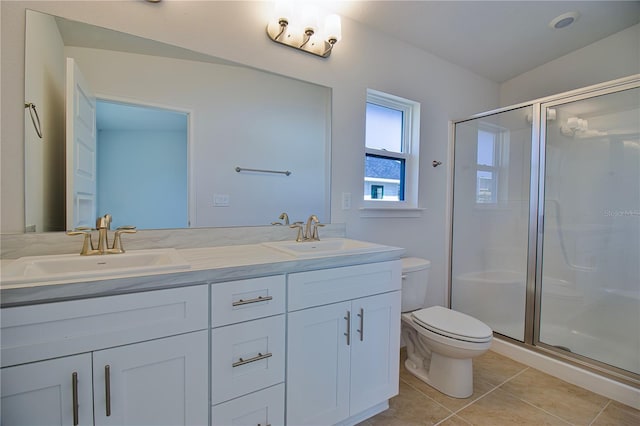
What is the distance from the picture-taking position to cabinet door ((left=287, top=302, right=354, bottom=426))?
1.17 metres

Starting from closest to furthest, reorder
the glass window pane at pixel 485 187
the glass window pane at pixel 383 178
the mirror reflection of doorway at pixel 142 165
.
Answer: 1. the mirror reflection of doorway at pixel 142 165
2. the glass window pane at pixel 383 178
3. the glass window pane at pixel 485 187

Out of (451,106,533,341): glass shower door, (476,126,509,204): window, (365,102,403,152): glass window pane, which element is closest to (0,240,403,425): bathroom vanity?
(365,102,403,152): glass window pane

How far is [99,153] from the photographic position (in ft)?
4.07

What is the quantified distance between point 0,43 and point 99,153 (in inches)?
18.6

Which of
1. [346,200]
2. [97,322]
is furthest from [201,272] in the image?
[346,200]

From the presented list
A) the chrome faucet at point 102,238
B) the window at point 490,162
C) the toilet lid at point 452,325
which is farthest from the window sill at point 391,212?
the chrome faucet at point 102,238

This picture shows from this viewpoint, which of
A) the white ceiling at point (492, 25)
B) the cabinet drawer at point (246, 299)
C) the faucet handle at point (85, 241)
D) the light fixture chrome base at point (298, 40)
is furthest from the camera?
the white ceiling at point (492, 25)

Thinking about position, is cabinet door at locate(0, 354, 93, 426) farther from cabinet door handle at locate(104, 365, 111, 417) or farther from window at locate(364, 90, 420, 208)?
window at locate(364, 90, 420, 208)

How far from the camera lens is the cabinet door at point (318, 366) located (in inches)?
46.1

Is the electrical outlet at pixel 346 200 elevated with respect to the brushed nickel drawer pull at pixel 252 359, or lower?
elevated

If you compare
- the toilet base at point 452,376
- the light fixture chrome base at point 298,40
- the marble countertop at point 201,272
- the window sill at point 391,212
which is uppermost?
the light fixture chrome base at point 298,40

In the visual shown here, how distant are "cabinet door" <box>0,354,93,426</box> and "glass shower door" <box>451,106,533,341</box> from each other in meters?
2.46

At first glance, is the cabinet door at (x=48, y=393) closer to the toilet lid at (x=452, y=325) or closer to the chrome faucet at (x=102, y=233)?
the chrome faucet at (x=102, y=233)

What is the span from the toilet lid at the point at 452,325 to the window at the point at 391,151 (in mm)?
792
